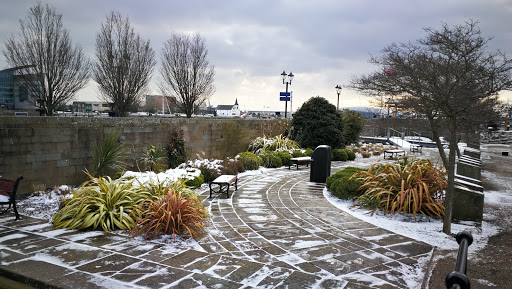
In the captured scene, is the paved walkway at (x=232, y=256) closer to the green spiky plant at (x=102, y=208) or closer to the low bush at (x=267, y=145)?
the green spiky plant at (x=102, y=208)

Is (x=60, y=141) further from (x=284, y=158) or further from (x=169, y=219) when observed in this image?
(x=284, y=158)

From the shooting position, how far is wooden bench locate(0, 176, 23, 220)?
17.3 feet

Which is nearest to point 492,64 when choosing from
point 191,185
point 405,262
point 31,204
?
point 405,262

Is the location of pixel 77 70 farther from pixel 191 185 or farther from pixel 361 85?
pixel 361 85

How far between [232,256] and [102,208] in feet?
8.02

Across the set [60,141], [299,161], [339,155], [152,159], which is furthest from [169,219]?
[339,155]

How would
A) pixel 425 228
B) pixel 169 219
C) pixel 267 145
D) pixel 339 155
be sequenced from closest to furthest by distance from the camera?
1. pixel 169 219
2. pixel 425 228
3. pixel 267 145
4. pixel 339 155

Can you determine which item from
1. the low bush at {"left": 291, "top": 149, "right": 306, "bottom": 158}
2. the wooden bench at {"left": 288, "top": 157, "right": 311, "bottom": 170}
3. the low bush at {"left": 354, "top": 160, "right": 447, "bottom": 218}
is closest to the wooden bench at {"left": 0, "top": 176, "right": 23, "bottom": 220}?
the low bush at {"left": 354, "top": 160, "right": 447, "bottom": 218}

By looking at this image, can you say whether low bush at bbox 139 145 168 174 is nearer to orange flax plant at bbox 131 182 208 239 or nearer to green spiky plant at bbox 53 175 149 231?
green spiky plant at bbox 53 175 149 231

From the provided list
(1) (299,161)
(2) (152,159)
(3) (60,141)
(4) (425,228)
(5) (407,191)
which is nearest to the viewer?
(4) (425,228)

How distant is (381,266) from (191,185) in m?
5.38

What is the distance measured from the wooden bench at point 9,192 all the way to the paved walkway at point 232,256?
24 cm

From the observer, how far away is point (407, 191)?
5.91 m

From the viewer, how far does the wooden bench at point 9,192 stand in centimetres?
528
